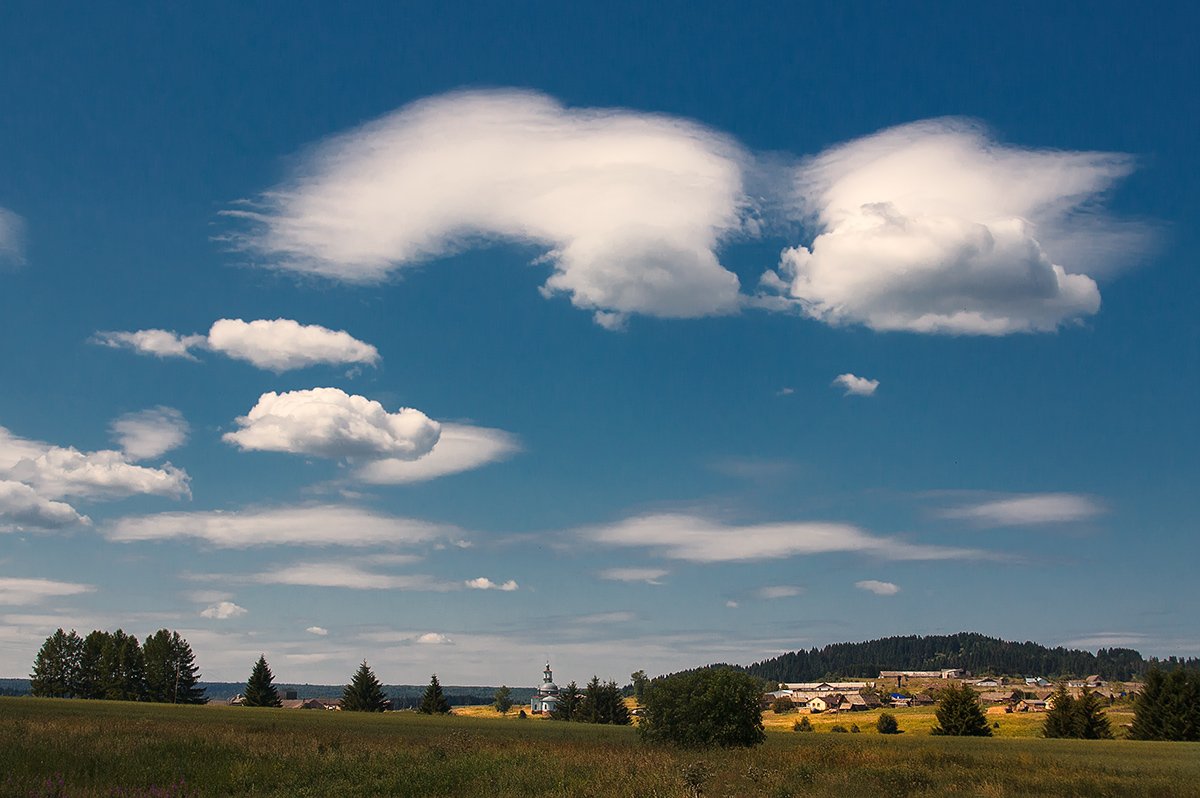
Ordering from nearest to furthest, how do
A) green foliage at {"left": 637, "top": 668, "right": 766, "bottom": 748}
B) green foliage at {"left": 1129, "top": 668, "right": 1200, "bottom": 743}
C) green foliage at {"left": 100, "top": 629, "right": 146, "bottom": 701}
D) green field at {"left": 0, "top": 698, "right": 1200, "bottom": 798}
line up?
green field at {"left": 0, "top": 698, "right": 1200, "bottom": 798}
green foliage at {"left": 637, "top": 668, "right": 766, "bottom": 748}
green foliage at {"left": 1129, "top": 668, "right": 1200, "bottom": 743}
green foliage at {"left": 100, "top": 629, "right": 146, "bottom": 701}

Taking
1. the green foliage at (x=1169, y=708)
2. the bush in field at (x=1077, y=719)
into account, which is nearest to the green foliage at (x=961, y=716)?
the bush in field at (x=1077, y=719)

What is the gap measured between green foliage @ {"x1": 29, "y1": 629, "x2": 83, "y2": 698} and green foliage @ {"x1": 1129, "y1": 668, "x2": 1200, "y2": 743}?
484 feet

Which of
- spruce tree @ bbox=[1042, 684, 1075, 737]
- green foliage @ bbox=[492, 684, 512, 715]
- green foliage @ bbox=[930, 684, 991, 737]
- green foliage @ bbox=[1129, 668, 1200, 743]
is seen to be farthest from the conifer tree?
green foliage @ bbox=[1129, 668, 1200, 743]

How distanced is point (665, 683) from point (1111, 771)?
1917 centimetres

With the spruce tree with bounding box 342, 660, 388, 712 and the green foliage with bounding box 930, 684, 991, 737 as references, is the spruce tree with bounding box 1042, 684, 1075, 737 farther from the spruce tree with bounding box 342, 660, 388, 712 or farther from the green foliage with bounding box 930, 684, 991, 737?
the spruce tree with bounding box 342, 660, 388, 712

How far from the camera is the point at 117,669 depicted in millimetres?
141875

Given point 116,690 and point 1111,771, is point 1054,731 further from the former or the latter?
point 116,690

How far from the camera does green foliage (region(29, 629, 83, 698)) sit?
481 feet

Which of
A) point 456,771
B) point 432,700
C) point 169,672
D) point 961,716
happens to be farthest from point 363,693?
point 456,771

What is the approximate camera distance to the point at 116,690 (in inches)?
5541

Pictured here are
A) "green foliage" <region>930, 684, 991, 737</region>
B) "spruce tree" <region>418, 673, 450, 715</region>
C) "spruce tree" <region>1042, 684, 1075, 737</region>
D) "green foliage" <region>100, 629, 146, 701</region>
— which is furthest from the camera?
"green foliage" <region>100, 629, 146, 701</region>

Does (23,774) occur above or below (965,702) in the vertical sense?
above

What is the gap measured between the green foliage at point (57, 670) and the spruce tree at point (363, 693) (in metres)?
57.7

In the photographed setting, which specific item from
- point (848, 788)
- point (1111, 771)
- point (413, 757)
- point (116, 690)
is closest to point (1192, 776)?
point (1111, 771)
